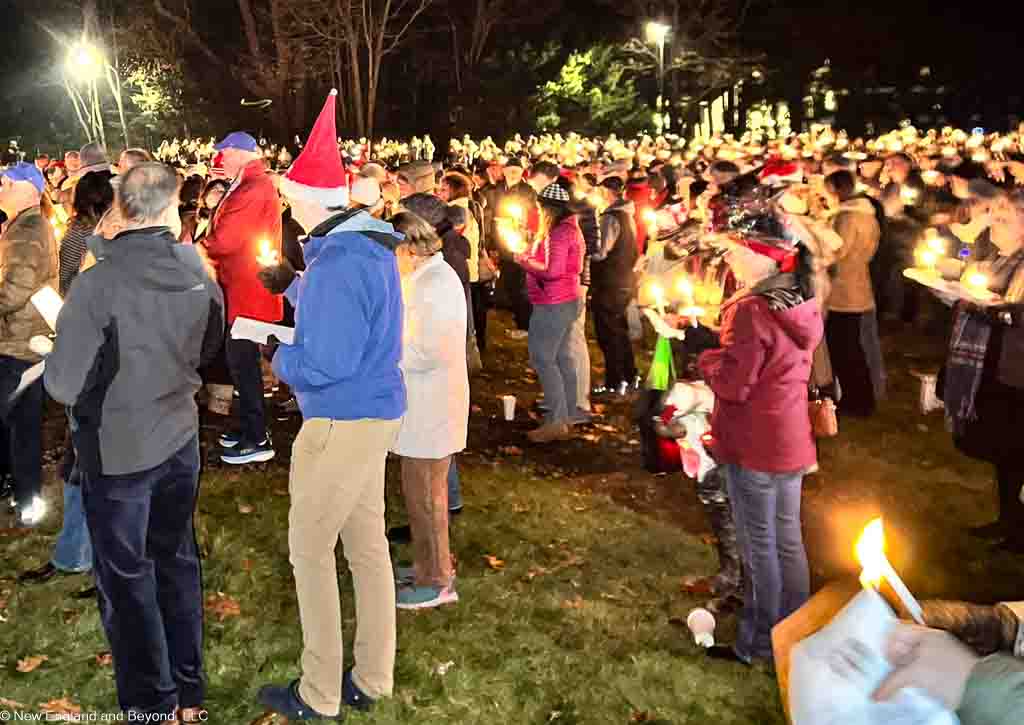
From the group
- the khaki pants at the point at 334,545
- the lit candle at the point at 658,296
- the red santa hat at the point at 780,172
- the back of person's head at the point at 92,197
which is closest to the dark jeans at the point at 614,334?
the red santa hat at the point at 780,172

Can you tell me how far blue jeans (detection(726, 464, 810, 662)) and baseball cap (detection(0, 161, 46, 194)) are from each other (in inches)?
164

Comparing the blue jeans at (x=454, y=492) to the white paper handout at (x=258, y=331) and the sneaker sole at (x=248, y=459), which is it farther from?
the white paper handout at (x=258, y=331)

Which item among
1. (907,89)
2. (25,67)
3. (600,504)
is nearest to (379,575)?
(600,504)

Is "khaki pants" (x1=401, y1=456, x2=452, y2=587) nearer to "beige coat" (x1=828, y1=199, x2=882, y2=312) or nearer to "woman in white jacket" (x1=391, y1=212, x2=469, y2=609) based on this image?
"woman in white jacket" (x1=391, y1=212, x2=469, y2=609)

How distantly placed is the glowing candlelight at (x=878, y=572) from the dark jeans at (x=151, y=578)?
2646mm

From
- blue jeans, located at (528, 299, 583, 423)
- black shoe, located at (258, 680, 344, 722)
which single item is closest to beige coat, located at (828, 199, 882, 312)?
blue jeans, located at (528, 299, 583, 423)

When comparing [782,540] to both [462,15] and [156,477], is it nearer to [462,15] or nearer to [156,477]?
[156,477]

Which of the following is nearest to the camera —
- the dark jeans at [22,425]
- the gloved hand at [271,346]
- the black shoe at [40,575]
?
the gloved hand at [271,346]

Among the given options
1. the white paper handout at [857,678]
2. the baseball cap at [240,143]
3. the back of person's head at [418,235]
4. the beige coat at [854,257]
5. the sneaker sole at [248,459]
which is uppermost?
the baseball cap at [240,143]

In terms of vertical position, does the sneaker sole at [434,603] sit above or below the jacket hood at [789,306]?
below

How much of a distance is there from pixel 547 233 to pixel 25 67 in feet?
140

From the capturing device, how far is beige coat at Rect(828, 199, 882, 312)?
9258mm

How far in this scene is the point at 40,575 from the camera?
581 centimetres

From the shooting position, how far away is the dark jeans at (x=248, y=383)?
7.90 m
